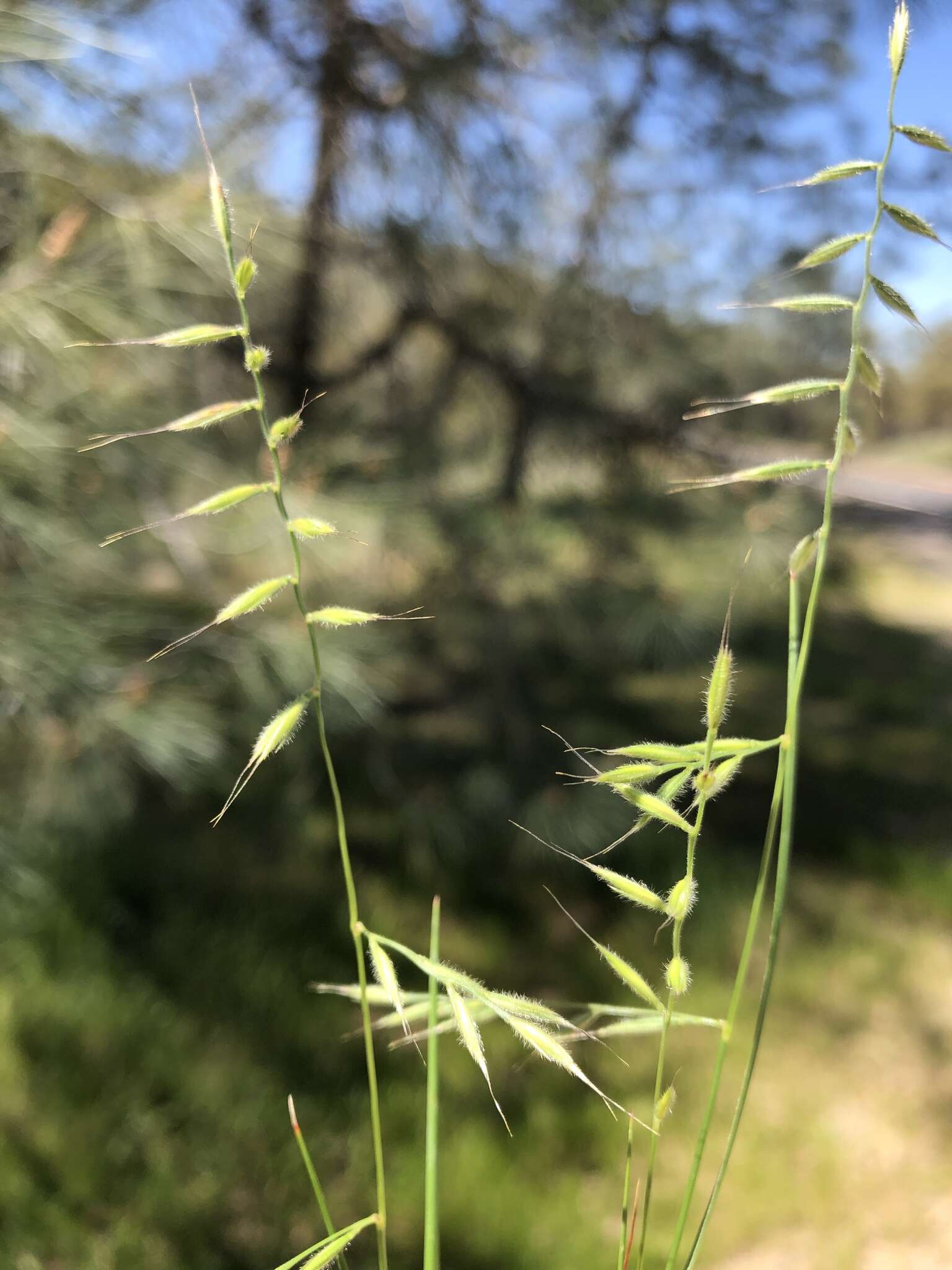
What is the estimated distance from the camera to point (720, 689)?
0.22 metres

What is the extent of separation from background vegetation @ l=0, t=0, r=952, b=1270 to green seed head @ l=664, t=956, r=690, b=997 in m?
0.77

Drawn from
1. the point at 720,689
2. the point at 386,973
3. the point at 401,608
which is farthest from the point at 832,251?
the point at 401,608

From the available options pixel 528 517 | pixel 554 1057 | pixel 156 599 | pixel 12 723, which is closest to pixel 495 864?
pixel 528 517

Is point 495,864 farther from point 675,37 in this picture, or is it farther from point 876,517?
point 675,37

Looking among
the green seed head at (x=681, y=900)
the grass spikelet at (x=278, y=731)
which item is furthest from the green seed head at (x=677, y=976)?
the grass spikelet at (x=278, y=731)

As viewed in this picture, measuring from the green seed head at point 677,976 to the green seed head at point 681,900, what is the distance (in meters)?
0.01

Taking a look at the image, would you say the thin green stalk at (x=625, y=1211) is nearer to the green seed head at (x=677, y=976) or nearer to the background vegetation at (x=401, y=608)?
the green seed head at (x=677, y=976)

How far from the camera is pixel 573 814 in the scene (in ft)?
4.65

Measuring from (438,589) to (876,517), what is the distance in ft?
3.31

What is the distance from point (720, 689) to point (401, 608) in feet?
4.04

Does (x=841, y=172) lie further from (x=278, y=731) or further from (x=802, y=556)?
(x=278, y=731)

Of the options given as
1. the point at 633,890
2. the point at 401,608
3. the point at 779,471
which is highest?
the point at 779,471

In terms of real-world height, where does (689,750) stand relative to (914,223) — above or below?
below

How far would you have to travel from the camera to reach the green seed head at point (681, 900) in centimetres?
23
